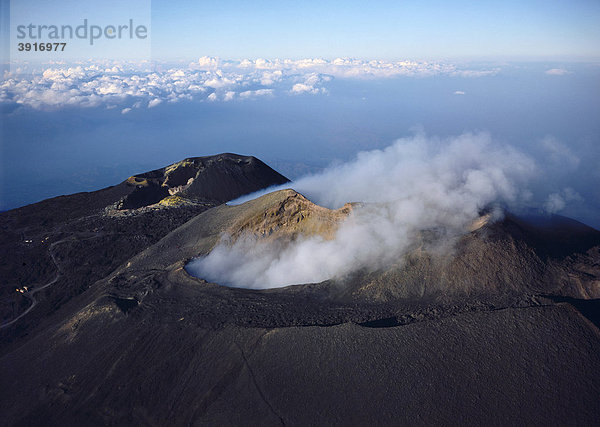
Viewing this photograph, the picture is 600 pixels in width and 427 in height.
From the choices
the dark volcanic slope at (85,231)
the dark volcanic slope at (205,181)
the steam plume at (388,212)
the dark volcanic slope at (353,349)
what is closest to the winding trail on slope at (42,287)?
the dark volcanic slope at (85,231)

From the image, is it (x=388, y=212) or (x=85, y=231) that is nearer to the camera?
(x=388, y=212)

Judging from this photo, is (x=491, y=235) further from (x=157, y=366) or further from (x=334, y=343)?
(x=157, y=366)

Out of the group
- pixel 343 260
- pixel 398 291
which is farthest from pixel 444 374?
pixel 343 260

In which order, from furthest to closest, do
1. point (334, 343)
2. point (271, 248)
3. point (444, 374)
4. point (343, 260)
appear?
1. point (271, 248)
2. point (343, 260)
3. point (334, 343)
4. point (444, 374)

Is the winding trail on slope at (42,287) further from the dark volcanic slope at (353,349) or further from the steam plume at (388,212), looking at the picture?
the steam plume at (388,212)

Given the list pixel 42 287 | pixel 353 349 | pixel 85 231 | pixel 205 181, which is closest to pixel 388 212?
pixel 353 349

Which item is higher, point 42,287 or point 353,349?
point 353,349

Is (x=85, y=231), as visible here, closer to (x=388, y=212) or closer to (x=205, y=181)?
(x=205, y=181)

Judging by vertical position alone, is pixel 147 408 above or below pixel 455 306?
below

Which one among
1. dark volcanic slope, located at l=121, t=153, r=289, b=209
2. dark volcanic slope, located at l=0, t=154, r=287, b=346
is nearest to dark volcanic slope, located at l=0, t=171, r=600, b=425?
dark volcanic slope, located at l=0, t=154, r=287, b=346
